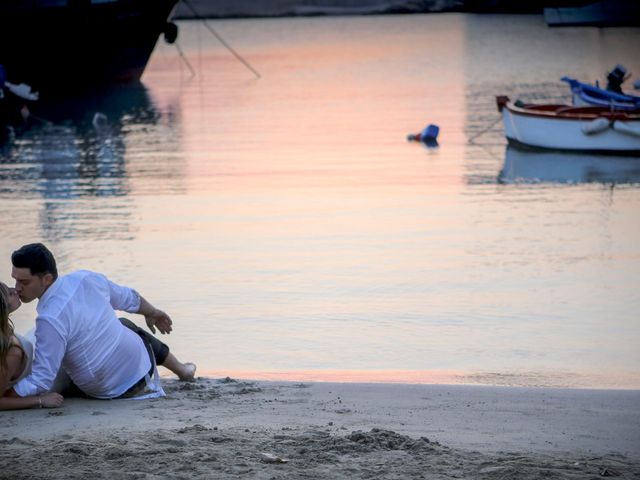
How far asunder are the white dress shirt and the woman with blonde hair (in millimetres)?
43

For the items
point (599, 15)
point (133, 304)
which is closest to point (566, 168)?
point (133, 304)

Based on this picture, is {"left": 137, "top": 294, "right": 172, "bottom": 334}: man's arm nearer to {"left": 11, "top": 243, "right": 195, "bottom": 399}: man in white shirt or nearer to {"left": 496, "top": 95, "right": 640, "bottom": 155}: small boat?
{"left": 11, "top": 243, "right": 195, "bottom": 399}: man in white shirt

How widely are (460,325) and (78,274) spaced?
4039mm

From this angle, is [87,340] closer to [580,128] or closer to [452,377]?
[452,377]

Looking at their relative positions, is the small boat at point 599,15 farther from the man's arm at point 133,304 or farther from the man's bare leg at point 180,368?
the man's arm at point 133,304

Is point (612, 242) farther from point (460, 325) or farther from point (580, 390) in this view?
point (580, 390)

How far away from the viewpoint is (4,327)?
567 cm

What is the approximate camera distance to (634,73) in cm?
4109

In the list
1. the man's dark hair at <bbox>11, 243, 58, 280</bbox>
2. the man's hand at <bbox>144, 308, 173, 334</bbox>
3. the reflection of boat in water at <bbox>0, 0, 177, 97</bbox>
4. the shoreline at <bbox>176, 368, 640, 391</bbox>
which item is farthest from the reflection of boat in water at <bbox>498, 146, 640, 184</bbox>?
the reflection of boat in water at <bbox>0, 0, 177, 97</bbox>

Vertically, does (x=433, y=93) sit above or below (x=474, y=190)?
above

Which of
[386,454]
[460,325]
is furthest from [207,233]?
[386,454]

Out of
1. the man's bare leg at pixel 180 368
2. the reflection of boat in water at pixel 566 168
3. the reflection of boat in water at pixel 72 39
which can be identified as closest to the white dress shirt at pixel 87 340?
the man's bare leg at pixel 180 368

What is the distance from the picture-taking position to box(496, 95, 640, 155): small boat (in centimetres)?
1872

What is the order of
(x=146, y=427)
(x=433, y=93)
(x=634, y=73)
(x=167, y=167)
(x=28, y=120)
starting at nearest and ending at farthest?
1. (x=146, y=427)
2. (x=167, y=167)
3. (x=28, y=120)
4. (x=433, y=93)
5. (x=634, y=73)
